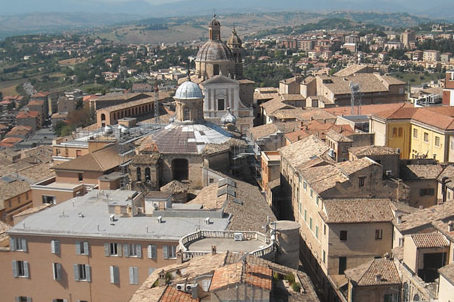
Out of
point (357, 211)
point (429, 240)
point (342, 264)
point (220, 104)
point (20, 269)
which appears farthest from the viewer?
point (220, 104)

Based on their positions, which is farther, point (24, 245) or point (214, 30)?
point (214, 30)

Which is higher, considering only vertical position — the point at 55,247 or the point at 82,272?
the point at 55,247

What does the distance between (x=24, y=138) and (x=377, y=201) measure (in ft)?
254

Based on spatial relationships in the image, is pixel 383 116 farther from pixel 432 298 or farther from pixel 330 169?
pixel 432 298

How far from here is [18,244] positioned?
97.8 ft

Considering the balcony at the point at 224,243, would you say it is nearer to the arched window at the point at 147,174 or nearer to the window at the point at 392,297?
the window at the point at 392,297

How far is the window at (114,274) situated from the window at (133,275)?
1.96 feet

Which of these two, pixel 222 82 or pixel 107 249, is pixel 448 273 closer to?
pixel 107 249

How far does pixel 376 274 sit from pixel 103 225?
12775 millimetres

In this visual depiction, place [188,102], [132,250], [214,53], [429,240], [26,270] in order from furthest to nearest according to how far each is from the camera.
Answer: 1. [214,53]
2. [188,102]
3. [26,270]
4. [132,250]
5. [429,240]

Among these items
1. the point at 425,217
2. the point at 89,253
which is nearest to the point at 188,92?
the point at 89,253

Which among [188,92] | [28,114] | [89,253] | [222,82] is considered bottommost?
[28,114]

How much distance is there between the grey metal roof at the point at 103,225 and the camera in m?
28.4

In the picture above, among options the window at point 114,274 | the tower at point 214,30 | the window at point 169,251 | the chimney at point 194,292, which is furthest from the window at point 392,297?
the tower at point 214,30
